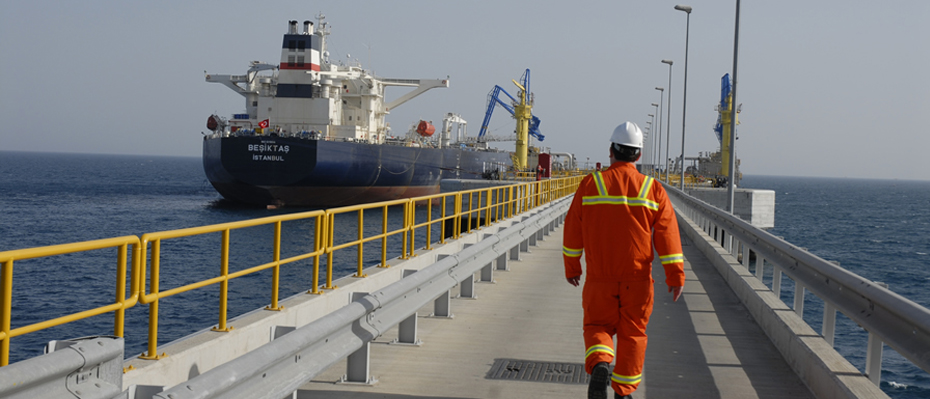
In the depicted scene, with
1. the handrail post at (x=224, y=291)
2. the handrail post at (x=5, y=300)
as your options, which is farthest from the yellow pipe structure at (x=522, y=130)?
the handrail post at (x=5, y=300)

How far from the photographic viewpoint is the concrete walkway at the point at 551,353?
5.78m

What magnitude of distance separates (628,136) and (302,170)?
140ft

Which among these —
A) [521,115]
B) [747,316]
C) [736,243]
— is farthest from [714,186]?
[747,316]

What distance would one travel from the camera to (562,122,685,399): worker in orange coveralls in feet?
16.2

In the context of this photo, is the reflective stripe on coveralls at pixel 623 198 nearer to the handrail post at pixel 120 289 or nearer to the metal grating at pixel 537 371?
the metal grating at pixel 537 371

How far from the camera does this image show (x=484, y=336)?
7.68 metres

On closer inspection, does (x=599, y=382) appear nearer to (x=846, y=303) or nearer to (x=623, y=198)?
(x=623, y=198)

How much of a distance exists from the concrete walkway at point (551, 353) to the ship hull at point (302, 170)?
124 ft

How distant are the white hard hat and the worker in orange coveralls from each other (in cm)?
15

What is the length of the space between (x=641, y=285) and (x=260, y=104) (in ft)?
174

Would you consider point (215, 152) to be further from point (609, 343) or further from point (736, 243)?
point (609, 343)

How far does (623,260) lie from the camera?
494 cm

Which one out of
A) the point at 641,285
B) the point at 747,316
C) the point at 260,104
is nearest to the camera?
the point at 641,285

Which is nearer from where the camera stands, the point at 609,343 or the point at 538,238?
the point at 609,343
